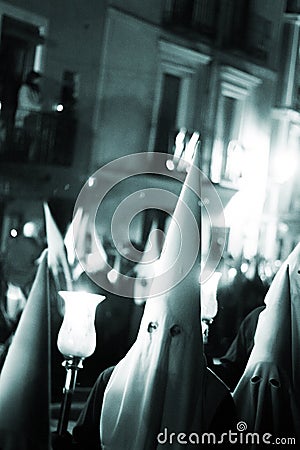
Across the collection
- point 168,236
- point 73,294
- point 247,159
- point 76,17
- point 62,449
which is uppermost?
point 76,17

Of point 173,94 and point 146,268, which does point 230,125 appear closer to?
point 173,94

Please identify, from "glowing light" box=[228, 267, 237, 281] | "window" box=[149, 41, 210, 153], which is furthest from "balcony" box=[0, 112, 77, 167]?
"glowing light" box=[228, 267, 237, 281]

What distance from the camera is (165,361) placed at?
1.53 meters

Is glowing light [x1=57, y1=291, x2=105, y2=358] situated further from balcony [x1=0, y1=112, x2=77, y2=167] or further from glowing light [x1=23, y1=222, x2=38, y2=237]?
balcony [x1=0, y1=112, x2=77, y2=167]

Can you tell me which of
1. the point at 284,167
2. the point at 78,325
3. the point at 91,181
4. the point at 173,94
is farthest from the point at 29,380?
the point at 284,167

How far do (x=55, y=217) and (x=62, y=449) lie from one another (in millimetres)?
389

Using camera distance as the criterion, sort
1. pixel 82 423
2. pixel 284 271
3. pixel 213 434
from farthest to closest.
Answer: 1. pixel 284 271
2. pixel 213 434
3. pixel 82 423

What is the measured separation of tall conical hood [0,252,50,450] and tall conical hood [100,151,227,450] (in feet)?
0.47

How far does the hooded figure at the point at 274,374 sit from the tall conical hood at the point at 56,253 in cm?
44

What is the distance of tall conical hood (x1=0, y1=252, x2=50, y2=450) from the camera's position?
139cm

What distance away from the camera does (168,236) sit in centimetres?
154

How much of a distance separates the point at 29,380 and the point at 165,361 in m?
0.25

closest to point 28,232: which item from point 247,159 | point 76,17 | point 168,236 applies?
point 168,236

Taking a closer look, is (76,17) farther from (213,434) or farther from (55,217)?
(213,434)
